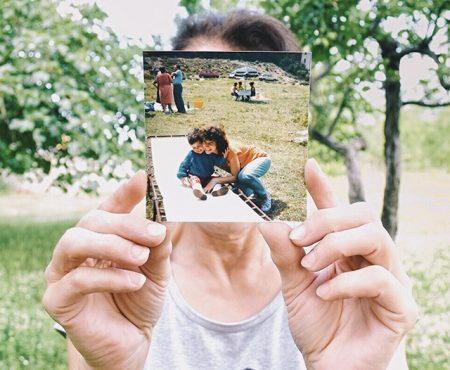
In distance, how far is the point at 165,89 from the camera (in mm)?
876

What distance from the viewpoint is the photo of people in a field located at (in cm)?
86

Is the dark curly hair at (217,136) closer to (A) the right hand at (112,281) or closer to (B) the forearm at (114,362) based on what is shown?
(A) the right hand at (112,281)

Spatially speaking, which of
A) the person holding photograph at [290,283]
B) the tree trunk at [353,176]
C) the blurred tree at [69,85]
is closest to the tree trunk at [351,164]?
the tree trunk at [353,176]

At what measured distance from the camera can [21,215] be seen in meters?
4.99

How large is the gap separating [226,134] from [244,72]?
92 mm

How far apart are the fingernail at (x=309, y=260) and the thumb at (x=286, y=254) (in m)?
0.02

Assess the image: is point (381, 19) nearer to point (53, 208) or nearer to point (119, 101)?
point (119, 101)

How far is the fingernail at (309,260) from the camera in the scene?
2.81 feet

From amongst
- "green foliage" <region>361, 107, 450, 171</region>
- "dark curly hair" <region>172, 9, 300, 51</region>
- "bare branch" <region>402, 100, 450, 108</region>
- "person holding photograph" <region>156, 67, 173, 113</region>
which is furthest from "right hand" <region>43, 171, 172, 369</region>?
"green foliage" <region>361, 107, 450, 171</region>

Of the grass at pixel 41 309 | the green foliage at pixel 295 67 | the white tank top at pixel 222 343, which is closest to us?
the green foliage at pixel 295 67

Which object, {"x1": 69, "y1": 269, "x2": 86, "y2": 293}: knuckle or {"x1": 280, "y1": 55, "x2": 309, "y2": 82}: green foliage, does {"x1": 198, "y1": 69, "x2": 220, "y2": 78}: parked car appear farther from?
{"x1": 69, "y1": 269, "x2": 86, "y2": 293}: knuckle

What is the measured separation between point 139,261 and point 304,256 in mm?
240

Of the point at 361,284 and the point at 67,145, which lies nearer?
the point at 361,284

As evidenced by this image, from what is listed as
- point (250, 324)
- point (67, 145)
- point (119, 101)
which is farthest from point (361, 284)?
point (67, 145)
